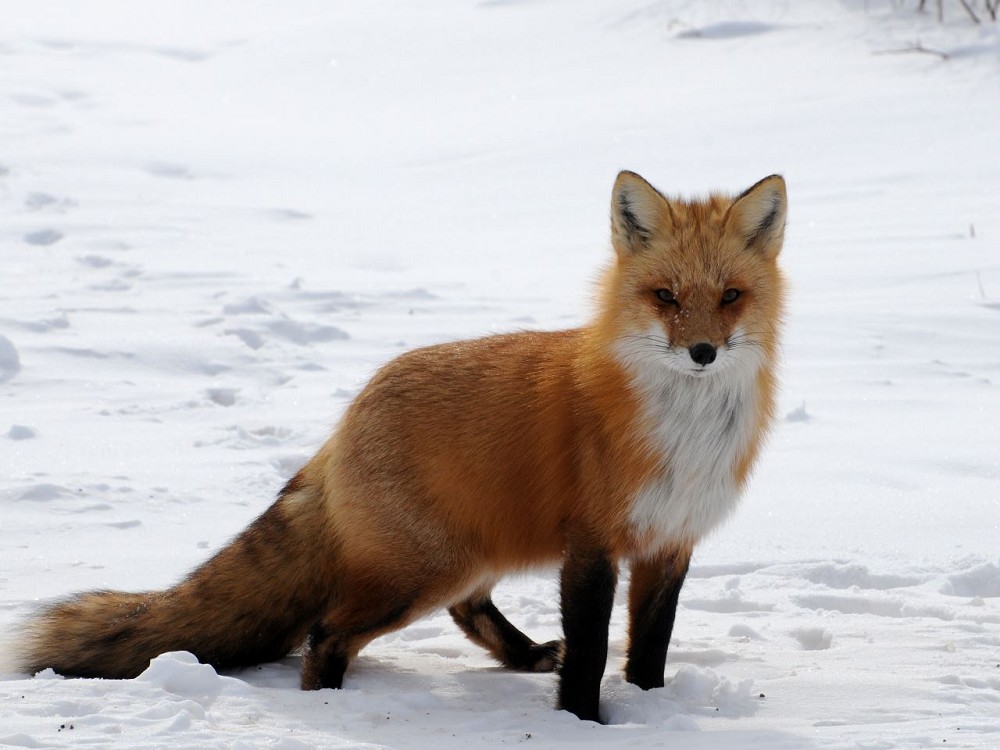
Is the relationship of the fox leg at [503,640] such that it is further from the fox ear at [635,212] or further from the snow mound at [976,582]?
the snow mound at [976,582]

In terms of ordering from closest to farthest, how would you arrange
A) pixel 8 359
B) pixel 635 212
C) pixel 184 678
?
A: pixel 184 678, pixel 635 212, pixel 8 359

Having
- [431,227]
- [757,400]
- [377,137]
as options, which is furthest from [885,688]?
[377,137]

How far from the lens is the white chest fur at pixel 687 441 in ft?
13.0

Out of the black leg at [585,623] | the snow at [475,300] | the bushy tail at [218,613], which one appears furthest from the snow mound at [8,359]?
the black leg at [585,623]

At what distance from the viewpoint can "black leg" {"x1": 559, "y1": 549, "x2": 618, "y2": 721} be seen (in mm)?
3949

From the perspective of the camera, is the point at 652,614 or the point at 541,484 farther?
the point at 652,614

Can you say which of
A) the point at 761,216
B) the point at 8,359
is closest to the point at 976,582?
the point at 761,216

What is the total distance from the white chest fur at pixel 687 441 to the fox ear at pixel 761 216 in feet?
1.37

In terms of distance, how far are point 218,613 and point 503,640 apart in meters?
1.03

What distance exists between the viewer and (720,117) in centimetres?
1316

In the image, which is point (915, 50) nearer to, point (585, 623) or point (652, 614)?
point (652, 614)

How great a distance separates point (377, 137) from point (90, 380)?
749 cm

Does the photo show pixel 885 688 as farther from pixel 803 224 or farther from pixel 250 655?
pixel 803 224

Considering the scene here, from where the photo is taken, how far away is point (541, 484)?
4113 millimetres
